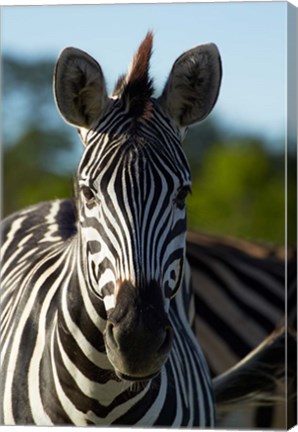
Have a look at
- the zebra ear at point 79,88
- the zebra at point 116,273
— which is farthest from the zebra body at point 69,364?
the zebra ear at point 79,88

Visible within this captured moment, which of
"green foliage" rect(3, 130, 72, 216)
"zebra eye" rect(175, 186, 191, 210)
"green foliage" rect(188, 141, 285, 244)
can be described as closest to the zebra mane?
"zebra eye" rect(175, 186, 191, 210)

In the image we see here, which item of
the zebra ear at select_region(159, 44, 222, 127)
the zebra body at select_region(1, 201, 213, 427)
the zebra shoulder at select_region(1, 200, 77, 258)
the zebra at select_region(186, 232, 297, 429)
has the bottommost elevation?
the zebra at select_region(186, 232, 297, 429)

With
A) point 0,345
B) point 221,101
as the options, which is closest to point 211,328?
point 221,101

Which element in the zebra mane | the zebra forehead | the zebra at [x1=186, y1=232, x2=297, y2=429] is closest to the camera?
the zebra forehead

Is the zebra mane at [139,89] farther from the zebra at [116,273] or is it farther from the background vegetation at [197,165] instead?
the background vegetation at [197,165]

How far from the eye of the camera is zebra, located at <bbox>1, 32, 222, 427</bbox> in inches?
127

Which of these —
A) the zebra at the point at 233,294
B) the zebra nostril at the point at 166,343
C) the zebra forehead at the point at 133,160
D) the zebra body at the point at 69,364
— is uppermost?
the zebra forehead at the point at 133,160

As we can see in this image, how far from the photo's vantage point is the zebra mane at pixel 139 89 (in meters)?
3.49

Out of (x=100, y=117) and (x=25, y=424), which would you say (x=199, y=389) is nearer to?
(x=25, y=424)

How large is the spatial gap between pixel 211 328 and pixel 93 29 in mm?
2374

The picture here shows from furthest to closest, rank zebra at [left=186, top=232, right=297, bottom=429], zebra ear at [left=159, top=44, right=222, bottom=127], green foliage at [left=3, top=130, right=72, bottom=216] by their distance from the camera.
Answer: zebra at [left=186, top=232, right=297, bottom=429] < green foliage at [left=3, top=130, right=72, bottom=216] < zebra ear at [left=159, top=44, right=222, bottom=127]

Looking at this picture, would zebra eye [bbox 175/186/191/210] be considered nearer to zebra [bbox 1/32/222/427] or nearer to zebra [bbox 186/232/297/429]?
zebra [bbox 1/32/222/427]

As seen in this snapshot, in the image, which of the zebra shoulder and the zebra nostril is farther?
the zebra shoulder

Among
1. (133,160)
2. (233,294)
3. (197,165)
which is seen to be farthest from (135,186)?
(197,165)
